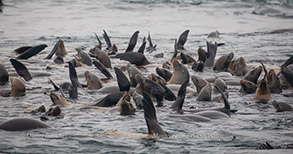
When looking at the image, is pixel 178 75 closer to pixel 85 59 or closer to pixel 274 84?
pixel 274 84

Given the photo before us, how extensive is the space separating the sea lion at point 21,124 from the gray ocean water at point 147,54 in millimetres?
91

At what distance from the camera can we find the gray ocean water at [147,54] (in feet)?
14.5

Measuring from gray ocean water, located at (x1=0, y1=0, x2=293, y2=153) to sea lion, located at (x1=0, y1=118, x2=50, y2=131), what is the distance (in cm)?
9

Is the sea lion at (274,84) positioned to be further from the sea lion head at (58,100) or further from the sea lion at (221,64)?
the sea lion head at (58,100)

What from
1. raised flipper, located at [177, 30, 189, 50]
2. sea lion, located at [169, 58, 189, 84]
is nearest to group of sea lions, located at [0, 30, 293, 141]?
sea lion, located at [169, 58, 189, 84]

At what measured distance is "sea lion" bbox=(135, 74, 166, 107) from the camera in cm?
611

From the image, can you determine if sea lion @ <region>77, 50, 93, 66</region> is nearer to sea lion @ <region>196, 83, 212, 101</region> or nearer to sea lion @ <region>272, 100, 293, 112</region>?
sea lion @ <region>196, 83, 212, 101</region>

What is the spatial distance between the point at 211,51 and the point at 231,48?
11.2 ft

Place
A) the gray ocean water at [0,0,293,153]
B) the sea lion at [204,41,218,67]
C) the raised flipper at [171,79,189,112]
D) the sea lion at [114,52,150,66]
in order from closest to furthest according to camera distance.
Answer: the gray ocean water at [0,0,293,153], the raised flipper at [171,79,189,112], the sea lion at [204,41,218,67], the sea lion at [114,52,150,66]

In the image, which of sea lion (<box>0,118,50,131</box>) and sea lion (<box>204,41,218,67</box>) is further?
sea lion (<box>204,41,218,67</box>)

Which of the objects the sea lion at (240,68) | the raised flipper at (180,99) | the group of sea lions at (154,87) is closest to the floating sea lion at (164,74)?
the group of sea lions at (154,87)

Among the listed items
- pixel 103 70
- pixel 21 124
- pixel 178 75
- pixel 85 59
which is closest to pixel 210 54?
pixel 178 75

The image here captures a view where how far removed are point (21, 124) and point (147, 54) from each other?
6633 mm

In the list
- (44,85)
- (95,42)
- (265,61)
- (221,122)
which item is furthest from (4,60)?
(221,122)
